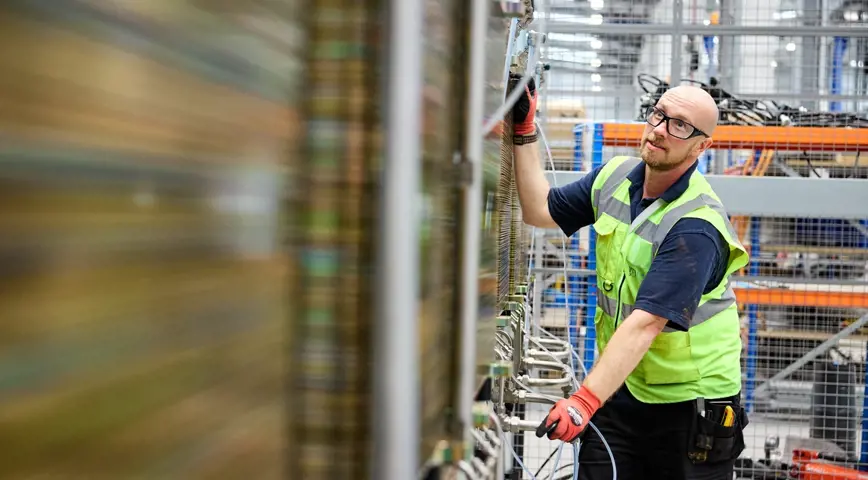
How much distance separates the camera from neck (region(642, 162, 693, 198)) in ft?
8.25

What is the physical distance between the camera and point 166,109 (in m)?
0.46

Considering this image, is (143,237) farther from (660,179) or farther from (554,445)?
(554,445)

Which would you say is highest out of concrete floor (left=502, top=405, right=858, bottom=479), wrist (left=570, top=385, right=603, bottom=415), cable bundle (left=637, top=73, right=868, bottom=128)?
cable bundle (left=637, top=73, right=868, bottom=128)

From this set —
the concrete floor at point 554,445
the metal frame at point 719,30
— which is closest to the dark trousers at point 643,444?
the concrete floor at point 554,445

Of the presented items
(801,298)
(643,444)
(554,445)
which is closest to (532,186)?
(643,444)

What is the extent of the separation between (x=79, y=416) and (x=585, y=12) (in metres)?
4.67

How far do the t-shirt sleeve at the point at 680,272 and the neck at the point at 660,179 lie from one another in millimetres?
232

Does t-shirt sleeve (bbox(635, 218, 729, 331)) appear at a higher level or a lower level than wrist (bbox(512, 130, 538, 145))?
lower

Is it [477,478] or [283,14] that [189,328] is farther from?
[477,478]

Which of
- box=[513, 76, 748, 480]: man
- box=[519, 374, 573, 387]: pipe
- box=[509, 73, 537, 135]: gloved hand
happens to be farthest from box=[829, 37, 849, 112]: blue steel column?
box=[519, 374, 573, 387]: pipe

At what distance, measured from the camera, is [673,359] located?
2531 mm

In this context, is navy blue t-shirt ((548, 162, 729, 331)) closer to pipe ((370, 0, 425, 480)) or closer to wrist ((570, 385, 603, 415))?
wrist ((570, 385, 603, 415))

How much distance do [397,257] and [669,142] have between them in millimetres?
2047

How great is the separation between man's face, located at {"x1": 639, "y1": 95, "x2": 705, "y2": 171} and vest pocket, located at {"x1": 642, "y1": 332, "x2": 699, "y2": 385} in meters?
0.57
